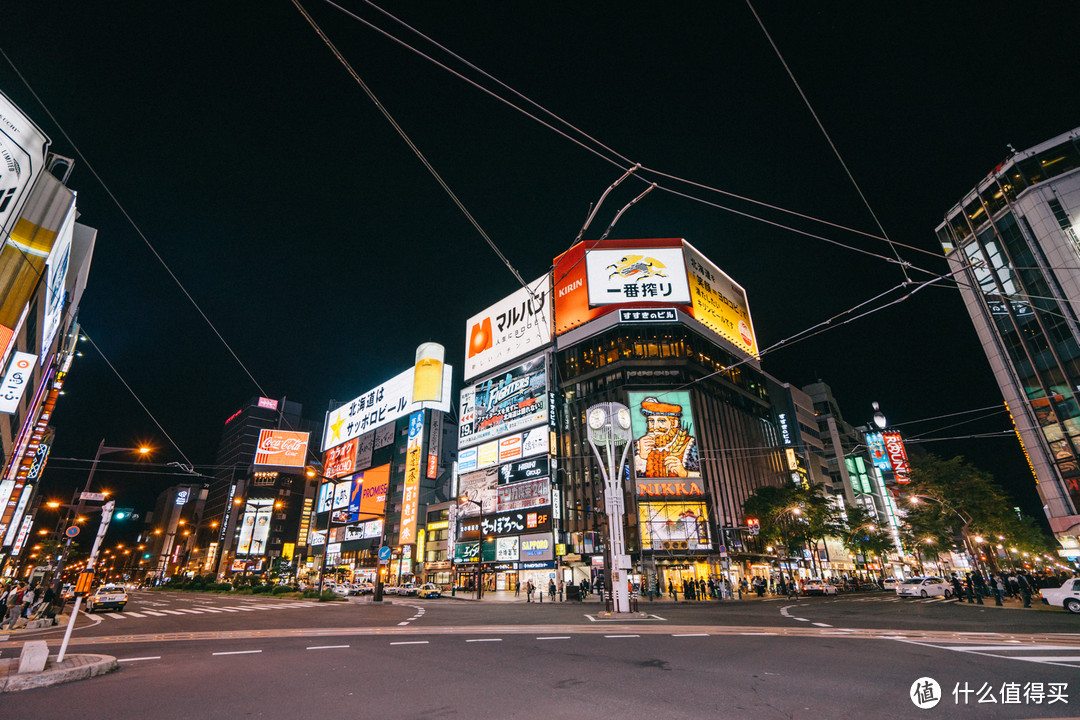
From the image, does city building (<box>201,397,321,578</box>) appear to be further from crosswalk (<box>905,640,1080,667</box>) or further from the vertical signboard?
crosswalk (<box>905,640,1080,667</box>)

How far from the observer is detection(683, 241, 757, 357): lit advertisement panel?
66.1m

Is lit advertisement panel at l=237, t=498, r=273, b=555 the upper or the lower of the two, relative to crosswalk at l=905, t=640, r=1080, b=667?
upper

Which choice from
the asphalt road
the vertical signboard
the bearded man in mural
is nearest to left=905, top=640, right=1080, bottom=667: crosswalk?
the asphalt road

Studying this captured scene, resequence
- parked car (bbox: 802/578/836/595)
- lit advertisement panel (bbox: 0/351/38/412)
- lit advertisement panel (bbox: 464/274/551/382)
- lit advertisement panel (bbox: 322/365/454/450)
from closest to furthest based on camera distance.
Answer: lit advertisement panel (bbox: 0/351/38/412), parked car (bbox: 802/578/836/595), lit advertisement panel (bbox: 464/274/551/382), lit advertisement panel (bbox: 322/365/454/450)

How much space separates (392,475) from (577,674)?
255 ft

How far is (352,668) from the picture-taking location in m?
8.34

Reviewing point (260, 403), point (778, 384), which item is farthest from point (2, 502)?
point (260, 403)

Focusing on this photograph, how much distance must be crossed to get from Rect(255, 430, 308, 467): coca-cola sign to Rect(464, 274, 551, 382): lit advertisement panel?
89.2ft

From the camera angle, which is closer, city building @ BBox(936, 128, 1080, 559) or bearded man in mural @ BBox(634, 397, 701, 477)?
city building @ BBox(936, 128, 1080, 559)

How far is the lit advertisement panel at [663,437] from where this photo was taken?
51969 millimetres

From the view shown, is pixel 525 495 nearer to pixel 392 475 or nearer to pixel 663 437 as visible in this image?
pixel 663 437

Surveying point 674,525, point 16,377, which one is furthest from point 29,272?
point 674,525

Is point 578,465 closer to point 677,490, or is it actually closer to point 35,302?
point 677,490

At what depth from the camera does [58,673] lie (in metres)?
7.10
